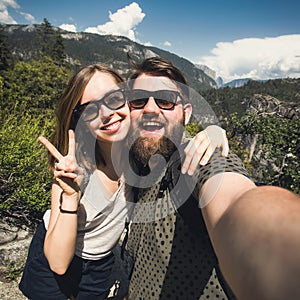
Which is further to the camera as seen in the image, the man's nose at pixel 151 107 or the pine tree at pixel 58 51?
the pine tree at pixel 58 51

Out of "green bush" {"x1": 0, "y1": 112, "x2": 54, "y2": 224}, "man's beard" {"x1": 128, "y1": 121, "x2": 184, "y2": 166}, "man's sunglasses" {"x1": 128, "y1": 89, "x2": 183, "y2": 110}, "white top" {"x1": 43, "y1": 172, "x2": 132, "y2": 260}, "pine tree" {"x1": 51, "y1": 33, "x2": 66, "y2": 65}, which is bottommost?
"green bush" {"x1": 0, "y1": 112, "x2": 54, "y2": 224}

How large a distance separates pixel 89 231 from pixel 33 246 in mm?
557

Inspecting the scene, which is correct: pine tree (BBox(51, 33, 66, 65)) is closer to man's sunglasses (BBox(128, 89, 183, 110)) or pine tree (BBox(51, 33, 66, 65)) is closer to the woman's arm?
man's sunglasses (BBox(128, 89, 183, 110))

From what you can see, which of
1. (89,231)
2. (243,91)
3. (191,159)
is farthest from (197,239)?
(243,91)

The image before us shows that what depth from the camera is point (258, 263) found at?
53cm

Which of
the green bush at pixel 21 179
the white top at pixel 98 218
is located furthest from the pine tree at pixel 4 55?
the white top at pixel 98 218

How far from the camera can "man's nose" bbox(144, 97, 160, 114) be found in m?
1.85

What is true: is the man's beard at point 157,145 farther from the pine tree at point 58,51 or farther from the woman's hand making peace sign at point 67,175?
the pine tree at point 58,51

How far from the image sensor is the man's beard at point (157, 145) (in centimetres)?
165

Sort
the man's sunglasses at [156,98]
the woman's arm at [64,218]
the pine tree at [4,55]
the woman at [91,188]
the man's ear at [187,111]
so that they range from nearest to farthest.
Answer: the woman's arm at [64,218]
the woman at [91,188]
the man's sunglasses at [156,98]
the man's ear at [187,111]
the pine tree at [4,55]

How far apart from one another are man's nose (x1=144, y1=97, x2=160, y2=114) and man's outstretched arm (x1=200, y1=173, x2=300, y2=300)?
1116 millimetres

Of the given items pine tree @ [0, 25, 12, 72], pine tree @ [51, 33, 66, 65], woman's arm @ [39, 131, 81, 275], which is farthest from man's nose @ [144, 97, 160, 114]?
pine tree @ [51, 33, 66, 65]

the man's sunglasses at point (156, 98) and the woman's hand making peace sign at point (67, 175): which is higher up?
the man's sunglasses at point (156, 98)

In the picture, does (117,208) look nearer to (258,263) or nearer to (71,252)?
(71,252)
